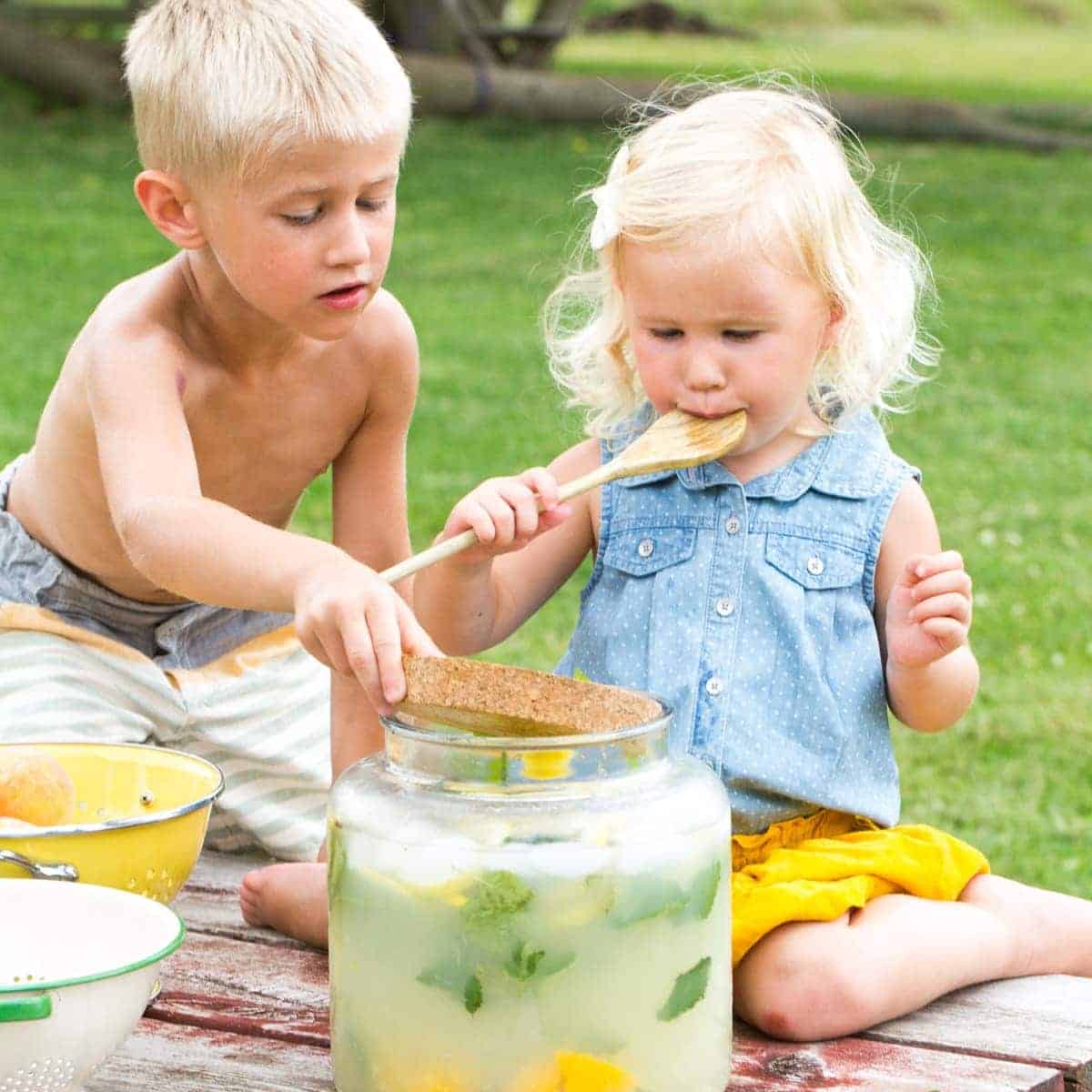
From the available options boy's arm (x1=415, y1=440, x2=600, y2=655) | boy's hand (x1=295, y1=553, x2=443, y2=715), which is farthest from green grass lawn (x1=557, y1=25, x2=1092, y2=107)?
boy's hand (x1=295, y1=553, x2=443, y2=715)

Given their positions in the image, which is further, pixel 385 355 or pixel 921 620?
pixel 385 355

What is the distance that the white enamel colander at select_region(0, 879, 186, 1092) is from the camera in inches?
54.4

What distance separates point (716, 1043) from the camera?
1580mm

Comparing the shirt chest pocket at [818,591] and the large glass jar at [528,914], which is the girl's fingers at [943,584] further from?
the large glass jar at [528,914]

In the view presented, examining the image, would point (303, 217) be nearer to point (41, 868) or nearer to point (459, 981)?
point (41, 868)

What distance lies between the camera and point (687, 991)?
154 centimetres

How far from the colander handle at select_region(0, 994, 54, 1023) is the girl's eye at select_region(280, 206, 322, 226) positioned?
898 millimetres

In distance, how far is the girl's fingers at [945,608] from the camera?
5.90ft

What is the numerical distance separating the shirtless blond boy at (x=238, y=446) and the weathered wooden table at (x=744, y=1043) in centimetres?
32

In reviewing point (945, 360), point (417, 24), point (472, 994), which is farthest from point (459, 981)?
point (417, 24)

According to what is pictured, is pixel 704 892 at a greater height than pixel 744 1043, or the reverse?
pixel 704 892

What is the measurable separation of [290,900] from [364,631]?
1.83ft

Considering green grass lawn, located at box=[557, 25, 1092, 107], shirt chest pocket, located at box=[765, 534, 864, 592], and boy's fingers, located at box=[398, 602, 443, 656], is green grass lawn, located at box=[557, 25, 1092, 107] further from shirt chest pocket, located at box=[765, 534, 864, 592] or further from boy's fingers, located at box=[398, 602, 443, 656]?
boy's fingers, located at box=[398, 602, 443, 656]

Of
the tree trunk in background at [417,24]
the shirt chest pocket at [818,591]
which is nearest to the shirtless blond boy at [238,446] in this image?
the shirt chest pocket at [818,591]
